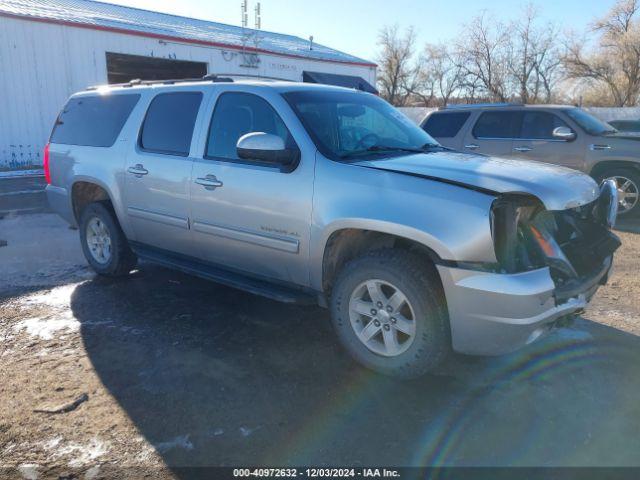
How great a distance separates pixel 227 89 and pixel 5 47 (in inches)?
525

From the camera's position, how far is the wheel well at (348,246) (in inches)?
140

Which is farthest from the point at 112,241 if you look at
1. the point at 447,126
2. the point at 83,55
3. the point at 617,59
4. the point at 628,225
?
the point at 617,59

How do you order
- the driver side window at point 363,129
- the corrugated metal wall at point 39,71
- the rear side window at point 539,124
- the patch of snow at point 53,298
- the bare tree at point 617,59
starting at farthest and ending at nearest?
the bare tree at point 617,59 → the corrugated metal wall at point 39,71 → the rear side window at point 539,124 → the patch of snow at point 53,298 → the driver side window at point 363,129

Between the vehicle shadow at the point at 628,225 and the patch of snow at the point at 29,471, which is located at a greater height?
the vehicle shadow at the point at 628,225

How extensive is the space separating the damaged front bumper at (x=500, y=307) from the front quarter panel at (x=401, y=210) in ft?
0.45

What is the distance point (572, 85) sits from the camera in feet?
120

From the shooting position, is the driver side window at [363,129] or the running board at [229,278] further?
the driver side window at [363,129]

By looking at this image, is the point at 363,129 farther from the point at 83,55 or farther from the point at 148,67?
the point at 148,67

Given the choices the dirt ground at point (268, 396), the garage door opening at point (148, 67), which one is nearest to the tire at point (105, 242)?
the dirt ground at point (268, 396)

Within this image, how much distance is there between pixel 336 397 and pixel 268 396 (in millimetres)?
418

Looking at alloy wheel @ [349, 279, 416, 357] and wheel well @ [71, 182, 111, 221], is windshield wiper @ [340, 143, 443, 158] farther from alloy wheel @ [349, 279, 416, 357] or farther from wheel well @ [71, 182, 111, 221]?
wheel well @ [71, 182, 111, 221]

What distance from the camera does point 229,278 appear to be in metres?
4.26

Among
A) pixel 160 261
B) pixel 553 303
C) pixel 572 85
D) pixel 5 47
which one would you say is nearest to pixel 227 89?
pixel 160 261

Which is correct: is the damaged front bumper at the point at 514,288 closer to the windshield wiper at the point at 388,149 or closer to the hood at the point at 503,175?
the hood at the point at 503,175
